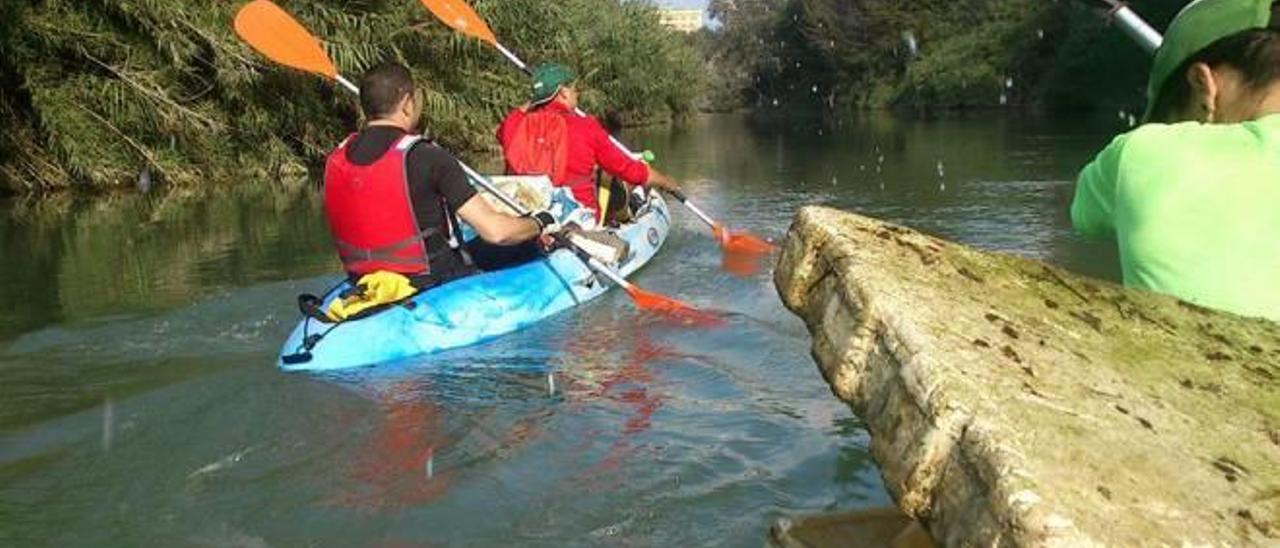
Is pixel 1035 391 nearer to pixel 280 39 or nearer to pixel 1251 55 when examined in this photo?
pixel 1251 55

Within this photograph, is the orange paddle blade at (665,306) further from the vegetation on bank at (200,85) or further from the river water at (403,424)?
the vegetation on bank at (200,85)

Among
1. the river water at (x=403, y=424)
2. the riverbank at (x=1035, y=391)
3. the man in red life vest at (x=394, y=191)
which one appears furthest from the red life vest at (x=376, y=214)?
the riverbank at (x=1035, y=391)

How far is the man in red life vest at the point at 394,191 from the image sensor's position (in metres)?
5.12

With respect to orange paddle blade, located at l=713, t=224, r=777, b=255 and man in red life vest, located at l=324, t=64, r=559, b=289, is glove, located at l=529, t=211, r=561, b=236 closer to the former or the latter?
man in red life vest, located at l=324, t=64, r=559, b=289

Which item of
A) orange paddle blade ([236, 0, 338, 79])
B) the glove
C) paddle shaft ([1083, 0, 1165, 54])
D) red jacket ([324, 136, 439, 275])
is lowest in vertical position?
the glove

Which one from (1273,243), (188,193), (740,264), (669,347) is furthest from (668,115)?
(1273,243)

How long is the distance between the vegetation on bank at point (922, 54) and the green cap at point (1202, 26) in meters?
29.0

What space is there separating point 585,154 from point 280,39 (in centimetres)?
201

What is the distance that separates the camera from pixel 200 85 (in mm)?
14984

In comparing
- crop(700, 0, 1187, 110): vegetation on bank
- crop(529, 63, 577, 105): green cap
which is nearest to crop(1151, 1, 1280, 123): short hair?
crop(529, 63, 577, 105): green cap

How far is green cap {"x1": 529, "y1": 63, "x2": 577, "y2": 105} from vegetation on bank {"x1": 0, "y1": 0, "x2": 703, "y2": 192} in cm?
783

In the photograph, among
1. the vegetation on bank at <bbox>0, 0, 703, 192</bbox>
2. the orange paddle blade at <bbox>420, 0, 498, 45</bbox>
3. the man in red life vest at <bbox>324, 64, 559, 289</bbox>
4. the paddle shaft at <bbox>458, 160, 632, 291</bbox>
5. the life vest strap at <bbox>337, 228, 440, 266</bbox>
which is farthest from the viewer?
the vegetation on bank at <bbox>0, 0, 703, 192</bbox>

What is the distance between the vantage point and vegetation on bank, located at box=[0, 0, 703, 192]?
A: 1340cm

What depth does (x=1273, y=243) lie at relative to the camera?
1.83 meters
